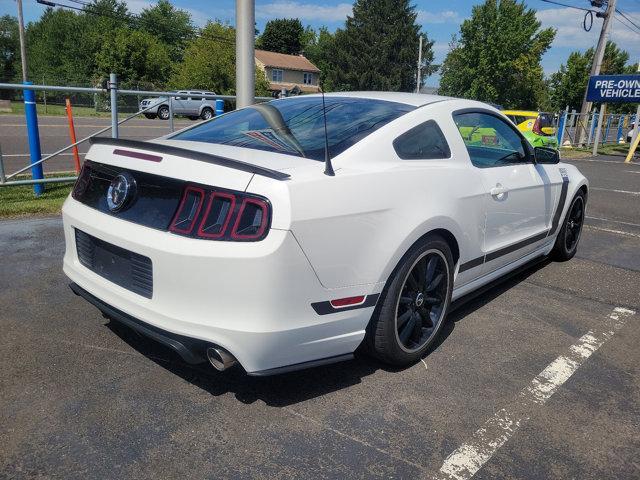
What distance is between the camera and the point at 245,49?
626 cm

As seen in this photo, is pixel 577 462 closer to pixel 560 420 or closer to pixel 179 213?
pixel 560 420

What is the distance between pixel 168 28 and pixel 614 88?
72.0 m

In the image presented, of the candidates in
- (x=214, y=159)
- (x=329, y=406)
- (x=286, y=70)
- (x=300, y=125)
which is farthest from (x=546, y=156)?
(x=286, y=70)

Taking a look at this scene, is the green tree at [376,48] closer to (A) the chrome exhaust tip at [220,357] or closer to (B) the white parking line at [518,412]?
(B) the white parking line at [518,412]

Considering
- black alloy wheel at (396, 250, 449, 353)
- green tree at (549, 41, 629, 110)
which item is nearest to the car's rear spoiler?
black alloy wheel at (396, 250, 449, 353)

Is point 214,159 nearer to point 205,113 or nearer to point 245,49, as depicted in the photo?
point 245,49

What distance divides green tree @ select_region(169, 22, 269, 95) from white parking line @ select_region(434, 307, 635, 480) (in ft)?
155

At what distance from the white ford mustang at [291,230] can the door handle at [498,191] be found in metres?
0.01

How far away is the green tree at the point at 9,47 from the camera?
60862 millimetres

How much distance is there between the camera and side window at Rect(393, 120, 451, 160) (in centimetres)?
296

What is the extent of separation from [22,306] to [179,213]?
201 centimetres

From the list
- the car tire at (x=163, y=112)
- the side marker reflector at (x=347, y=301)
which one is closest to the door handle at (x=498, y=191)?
the side marker reflector at (x=347, y=301)

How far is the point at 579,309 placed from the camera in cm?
412

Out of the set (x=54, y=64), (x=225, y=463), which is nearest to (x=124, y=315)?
(x=225, y=463)
